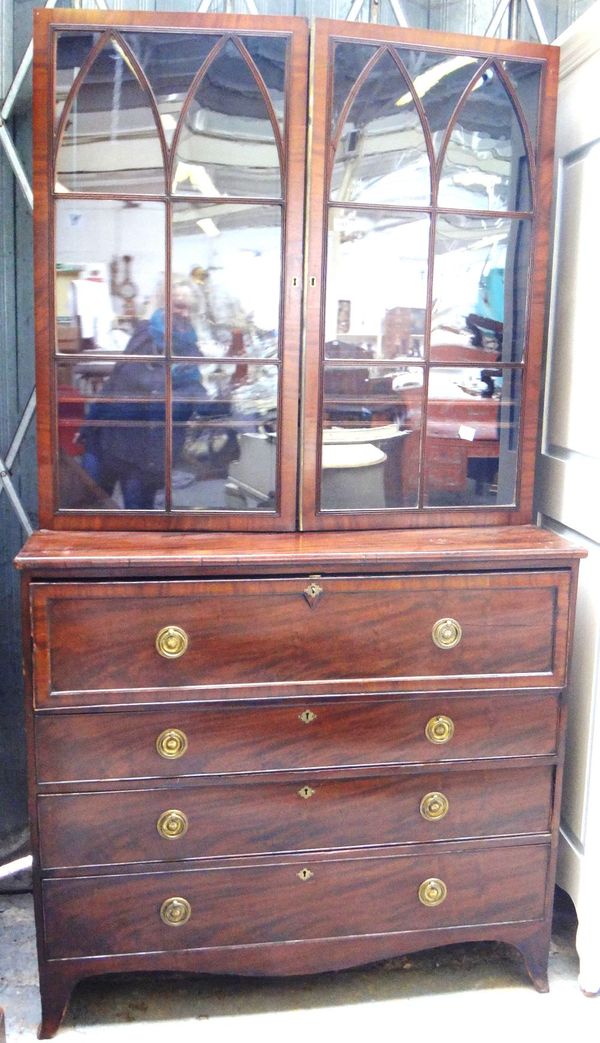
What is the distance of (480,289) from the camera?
158 centimetres

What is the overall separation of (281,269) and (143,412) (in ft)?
1.16

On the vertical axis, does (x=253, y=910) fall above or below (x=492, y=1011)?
above

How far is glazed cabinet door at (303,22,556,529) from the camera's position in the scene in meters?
1.50

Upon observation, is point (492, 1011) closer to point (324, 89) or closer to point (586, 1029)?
point (586, 1029)

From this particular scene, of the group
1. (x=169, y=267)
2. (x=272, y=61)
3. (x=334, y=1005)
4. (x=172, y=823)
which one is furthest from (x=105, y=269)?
(x=334, y=1005)

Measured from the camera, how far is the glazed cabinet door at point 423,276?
58.9 inches

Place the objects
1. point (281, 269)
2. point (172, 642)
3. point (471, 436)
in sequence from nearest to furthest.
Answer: point (172, 642)
point (281, 269)
point (471, 436)

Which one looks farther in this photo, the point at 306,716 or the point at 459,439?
the point at 459,439

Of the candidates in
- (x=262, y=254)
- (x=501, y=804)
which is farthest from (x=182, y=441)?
(x=501, y=804)

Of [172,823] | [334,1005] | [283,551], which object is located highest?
[283,551]

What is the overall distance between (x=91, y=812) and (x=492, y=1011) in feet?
2.68

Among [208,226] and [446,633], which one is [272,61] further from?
[446,633]

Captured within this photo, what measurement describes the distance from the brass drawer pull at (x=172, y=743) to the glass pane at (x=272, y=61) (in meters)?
1.07

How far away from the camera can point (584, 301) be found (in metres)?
1.60
